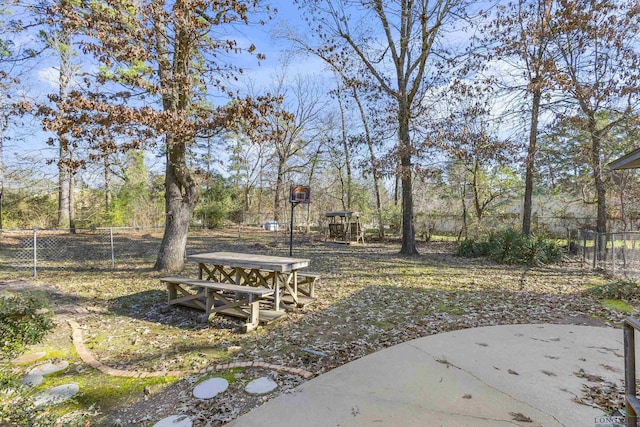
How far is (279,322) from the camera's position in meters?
4.43

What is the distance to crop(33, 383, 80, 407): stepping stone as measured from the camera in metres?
2.44

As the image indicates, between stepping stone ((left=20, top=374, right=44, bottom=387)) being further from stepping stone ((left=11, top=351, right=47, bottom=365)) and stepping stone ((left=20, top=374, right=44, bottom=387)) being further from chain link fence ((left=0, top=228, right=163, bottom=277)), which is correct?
chain link fence ((left=0, top=228, right=163, bottom=277))

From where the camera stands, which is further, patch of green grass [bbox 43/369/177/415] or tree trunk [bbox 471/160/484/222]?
tree trunk [bbox 471/160/484/222]

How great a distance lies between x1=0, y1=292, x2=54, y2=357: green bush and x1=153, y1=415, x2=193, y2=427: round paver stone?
1.93 meters

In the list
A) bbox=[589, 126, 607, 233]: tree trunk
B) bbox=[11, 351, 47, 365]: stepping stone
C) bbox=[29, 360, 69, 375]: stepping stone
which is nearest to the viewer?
bbox=[29, 360, 69, 375]: stepping stone

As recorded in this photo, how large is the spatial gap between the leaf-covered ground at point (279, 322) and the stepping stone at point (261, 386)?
0.07 metres

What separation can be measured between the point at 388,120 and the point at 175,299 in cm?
938

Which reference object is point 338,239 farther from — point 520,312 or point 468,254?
point 520,312

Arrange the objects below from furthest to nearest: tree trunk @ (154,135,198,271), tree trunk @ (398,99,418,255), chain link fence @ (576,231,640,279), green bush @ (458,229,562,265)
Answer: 1. tree trunk @ (398,99,418,255)
2. green bush @ (458,229,562,265)
3. tree trunk @ (154,135,198,271)
4. chain link fence @ (576,231,640,279)

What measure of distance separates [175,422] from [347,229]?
13.4 m

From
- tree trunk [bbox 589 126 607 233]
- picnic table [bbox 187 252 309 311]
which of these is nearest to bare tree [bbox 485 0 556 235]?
tree trunk [bbox 589 126 607 233]

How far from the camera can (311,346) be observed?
11.8 feet

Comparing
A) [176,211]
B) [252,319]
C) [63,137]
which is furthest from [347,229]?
[252,319]

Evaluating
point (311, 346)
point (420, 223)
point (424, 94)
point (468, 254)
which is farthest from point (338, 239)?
point (311, 346)
